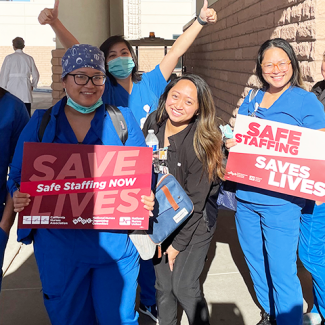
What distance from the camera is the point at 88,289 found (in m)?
2.46

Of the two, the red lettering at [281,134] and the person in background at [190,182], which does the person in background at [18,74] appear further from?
the red lettering at [281,134]

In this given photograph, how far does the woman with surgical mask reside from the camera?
11.7ft

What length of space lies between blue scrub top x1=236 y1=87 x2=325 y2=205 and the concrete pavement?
1156 millimetres

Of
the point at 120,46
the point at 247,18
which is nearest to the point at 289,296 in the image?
the point at 120,46

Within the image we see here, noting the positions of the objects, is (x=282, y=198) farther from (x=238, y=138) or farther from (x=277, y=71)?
(x=277, y=71)

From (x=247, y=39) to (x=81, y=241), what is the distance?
14.7 feet

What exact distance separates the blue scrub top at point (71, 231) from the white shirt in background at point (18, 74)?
779cm

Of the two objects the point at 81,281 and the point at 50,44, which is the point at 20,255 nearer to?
the point at 81,281

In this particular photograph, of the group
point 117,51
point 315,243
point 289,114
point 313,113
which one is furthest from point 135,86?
point 315,243

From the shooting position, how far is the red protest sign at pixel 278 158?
2793 millimetres

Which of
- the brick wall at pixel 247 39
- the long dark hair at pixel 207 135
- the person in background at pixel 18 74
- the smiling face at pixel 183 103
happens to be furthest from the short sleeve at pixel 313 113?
the person in background at pixel 18 74

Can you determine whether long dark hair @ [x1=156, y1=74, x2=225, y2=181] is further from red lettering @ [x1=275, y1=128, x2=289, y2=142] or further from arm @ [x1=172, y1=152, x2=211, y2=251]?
red lettering @ [x1=275, y1=128, x2=289, y2=142]

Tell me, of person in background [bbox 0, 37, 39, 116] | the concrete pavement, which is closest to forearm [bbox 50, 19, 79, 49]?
the concrete pavement

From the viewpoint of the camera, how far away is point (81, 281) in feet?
7.85
